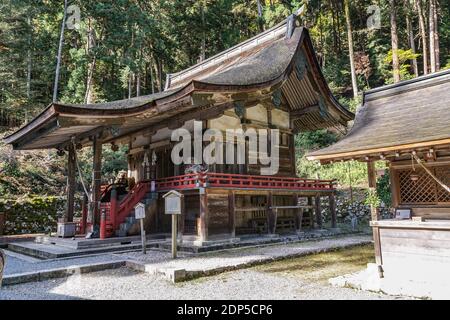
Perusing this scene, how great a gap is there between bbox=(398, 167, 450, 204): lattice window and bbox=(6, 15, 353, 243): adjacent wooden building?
5352 millimetres

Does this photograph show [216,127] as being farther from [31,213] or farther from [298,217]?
[31,213]

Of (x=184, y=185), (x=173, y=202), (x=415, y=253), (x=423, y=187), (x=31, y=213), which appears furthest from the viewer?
(x=31, y=213)

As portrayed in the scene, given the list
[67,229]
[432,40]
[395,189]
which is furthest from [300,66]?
[432,40]

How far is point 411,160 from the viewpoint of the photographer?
24.7ft

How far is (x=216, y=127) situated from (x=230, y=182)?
2.45m

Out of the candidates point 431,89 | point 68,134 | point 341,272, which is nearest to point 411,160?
point 431,89

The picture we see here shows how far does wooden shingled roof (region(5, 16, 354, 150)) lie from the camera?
9984 mm

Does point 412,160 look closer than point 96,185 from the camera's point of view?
Yes

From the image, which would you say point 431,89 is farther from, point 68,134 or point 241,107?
point 68,134

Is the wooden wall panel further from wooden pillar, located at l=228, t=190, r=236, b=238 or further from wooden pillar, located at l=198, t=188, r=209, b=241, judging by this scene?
wooden pillar, located at l=228, t=190, r=236, b=238

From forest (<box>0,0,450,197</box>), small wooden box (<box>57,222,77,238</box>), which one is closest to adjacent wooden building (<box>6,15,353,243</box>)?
small wooden box (<box>57,222,77,238</box>)

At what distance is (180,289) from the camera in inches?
246
